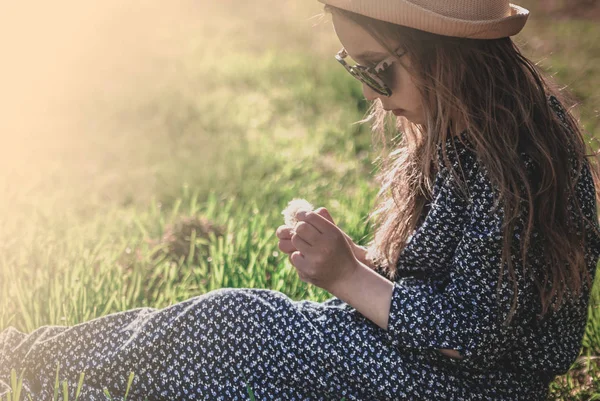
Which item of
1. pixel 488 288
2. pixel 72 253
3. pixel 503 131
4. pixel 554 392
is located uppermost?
pixel 503 131

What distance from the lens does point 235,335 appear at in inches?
73.3

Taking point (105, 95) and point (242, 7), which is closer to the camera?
point (105, 95)

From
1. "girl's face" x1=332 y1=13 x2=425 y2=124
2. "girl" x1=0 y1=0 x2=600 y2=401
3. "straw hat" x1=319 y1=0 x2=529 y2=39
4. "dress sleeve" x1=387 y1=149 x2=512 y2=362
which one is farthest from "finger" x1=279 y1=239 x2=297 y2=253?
"straw hat" x1=319 y1=0 x2=529 y2=39

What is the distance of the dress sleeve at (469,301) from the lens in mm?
1685

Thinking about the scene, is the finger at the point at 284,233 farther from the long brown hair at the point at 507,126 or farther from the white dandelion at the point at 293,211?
the long brown hair at the point at 507,126

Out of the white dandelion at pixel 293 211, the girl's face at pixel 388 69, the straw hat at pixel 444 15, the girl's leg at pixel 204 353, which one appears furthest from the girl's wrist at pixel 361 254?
the straw hat at pixel 444 15

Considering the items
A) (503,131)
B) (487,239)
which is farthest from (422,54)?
(487,239)

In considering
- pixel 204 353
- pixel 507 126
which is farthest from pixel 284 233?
pixel 507 126

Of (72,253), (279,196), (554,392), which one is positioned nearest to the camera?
(554,392)

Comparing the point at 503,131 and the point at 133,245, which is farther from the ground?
the point at 503,131

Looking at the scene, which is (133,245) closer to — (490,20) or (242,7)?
(490,20)

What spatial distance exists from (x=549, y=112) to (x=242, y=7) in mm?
7160

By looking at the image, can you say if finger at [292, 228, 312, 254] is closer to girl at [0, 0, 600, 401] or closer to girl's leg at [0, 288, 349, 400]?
girl at [0, 0, 600, 401]

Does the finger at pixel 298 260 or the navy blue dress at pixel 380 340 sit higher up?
the finger at pixel 298 260
